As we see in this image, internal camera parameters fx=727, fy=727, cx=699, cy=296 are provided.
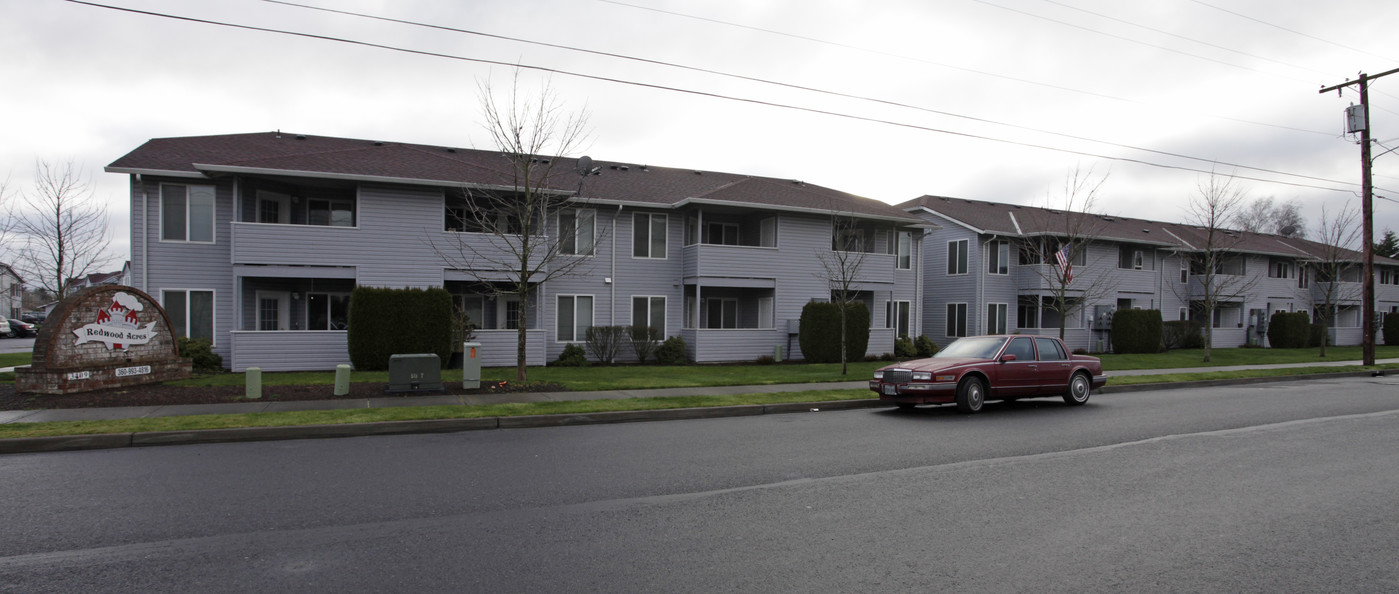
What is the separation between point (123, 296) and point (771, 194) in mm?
18565

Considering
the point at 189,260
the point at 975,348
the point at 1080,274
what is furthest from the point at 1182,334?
the point at 189,260

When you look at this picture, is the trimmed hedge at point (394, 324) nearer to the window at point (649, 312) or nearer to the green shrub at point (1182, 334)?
the window at point (649, 312)

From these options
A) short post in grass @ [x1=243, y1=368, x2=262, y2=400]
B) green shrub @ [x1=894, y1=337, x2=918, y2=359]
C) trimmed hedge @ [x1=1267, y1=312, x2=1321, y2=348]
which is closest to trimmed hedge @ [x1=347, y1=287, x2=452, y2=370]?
short post in grass @ [x1=243, y1=368, x2=262, y2=400]

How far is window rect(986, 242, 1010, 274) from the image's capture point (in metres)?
32.4

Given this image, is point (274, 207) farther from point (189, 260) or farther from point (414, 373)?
point (414, 373)

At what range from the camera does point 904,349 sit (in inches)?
1082

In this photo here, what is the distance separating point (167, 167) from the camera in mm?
19750

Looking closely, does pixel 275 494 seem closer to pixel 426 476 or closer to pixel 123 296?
pixel 426 476

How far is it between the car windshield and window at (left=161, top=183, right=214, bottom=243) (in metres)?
19.8

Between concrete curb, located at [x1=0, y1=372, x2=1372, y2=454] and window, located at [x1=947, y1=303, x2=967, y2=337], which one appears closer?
concrete curb, located at [x1=0, y1=372, x2=1372, y2=454]

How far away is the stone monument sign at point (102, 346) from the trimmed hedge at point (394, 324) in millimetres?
3967

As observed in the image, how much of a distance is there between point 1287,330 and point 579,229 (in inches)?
1560

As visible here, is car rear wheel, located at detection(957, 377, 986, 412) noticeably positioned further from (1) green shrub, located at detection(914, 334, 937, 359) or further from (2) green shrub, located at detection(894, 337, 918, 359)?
(1) green shrub, located at detection(914, 334, 937, 359)

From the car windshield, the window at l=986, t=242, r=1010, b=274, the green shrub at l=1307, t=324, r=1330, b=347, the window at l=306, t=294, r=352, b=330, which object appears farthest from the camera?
the green shrub at l=1307, t=324, r=1330, b=347
